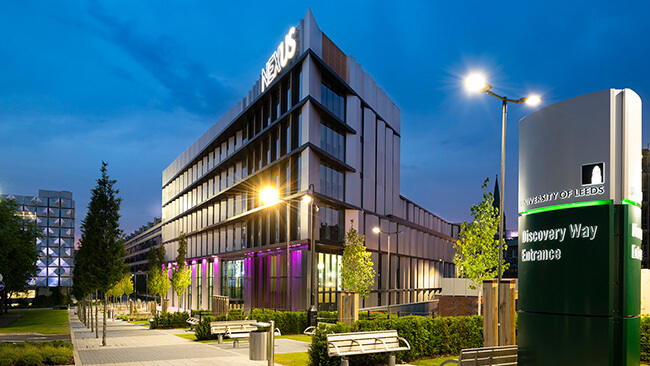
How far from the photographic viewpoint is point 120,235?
2581 cm

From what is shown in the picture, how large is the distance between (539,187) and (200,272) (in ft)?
216

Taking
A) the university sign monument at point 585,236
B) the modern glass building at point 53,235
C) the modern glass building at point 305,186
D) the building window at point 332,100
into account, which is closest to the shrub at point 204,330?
the modern glass building at point 305,186

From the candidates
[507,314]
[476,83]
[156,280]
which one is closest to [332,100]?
[156,280]

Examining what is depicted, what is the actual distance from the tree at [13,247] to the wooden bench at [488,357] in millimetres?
45959

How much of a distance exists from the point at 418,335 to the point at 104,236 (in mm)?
14904

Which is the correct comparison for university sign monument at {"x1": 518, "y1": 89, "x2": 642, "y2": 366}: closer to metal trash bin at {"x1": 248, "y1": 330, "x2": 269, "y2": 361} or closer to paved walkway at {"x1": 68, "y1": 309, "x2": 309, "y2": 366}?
metal trash bin at {"x1": 248, "y1": 330, "x2": 269, "y2": 361}

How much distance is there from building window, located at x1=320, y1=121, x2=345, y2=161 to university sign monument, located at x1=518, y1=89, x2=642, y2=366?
108ft

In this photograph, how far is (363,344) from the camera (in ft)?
47.2

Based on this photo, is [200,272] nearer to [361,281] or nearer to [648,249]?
[361,281]

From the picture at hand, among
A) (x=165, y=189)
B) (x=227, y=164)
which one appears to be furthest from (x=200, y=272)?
(x=165, y=189)

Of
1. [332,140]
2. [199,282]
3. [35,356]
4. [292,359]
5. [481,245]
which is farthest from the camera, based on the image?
[199,282]

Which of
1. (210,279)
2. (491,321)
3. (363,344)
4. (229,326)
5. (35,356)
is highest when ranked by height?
(491,321)

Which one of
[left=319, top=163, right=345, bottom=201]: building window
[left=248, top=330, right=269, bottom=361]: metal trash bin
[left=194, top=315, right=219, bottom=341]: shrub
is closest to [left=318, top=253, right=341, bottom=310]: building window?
[left=319, top=163, right=345, bottom=201]: building window

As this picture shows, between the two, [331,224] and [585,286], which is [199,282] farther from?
[585,286]
